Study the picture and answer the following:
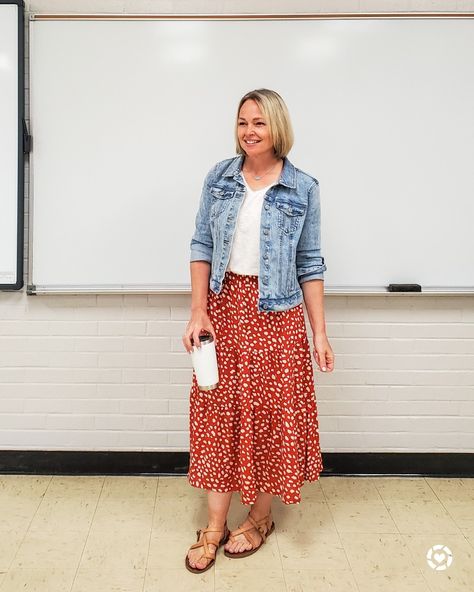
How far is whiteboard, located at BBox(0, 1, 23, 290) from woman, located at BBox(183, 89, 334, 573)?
2.90 feet

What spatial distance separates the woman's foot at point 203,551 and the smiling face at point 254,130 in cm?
135

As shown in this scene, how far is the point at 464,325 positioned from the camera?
2422 millimetres

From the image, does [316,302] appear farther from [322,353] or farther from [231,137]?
[231,137]

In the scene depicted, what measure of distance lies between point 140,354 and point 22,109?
3.78 ft

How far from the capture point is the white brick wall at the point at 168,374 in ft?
7.89

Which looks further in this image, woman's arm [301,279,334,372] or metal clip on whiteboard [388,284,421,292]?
metal clip on whiteboard [388,284,421,292]

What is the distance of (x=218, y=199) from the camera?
5.97 feet

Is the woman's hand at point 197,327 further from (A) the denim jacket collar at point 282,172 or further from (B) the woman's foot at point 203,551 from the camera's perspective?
(B) the woman's foot at point 203,551

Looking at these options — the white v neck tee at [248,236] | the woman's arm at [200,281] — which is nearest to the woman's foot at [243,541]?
the woman's arm at [200,281]

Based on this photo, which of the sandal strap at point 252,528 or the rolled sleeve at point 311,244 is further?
the sandal strap at point 252,528

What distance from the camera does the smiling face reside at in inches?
68.4

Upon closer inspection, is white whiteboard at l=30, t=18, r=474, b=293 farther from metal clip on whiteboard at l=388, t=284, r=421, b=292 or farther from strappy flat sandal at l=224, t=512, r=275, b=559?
strappy flat sandal at l=224, t=512, r=275, b=559

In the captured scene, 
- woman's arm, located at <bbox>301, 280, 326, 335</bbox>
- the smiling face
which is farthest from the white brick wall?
the smiling face

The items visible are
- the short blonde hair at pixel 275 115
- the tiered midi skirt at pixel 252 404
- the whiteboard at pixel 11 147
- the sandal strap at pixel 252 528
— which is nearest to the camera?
the short blonde hair at pixel 275 115
